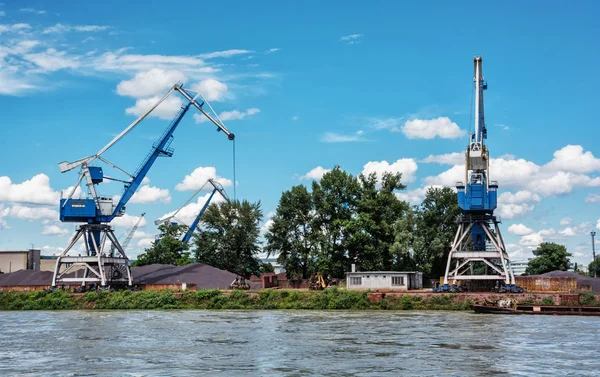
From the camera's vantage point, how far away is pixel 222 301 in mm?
66750

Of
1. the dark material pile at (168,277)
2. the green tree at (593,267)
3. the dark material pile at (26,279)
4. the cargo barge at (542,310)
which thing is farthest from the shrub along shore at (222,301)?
the green tree at (593,267)

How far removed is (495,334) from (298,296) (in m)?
28.4

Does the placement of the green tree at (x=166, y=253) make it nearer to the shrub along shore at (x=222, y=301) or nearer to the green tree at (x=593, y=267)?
the shrub along shore at (x=222, y=301)

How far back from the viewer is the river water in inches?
1100

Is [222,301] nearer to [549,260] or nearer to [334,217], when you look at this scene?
[334,217]

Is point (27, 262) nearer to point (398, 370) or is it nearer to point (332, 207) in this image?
point (332, 207)

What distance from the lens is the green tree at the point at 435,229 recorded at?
79562 millimetres

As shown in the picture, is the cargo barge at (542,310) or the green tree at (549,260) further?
the green tree at (549,260)

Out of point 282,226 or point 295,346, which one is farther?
point 282,226

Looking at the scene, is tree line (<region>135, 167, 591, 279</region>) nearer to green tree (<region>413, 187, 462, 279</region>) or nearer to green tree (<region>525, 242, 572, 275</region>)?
green tree (<region>413, 187, 462, 279</region>)

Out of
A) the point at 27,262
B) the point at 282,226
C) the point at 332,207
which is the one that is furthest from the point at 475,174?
the point at 27,262

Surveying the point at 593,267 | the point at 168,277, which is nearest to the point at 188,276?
the point at 168,277

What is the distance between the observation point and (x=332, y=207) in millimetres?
80688

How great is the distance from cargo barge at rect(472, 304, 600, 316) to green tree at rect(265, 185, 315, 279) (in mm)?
30312
